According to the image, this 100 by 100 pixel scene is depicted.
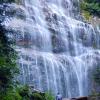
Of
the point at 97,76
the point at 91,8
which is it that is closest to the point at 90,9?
the point at 91,8

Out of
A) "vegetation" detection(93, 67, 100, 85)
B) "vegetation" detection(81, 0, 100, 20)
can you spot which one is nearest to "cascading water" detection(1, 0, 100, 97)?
"vegetation" detection(93, 67, 100, 85)

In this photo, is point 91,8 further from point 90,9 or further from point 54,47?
point 54,47

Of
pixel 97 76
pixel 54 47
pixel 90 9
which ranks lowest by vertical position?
pixel 97 76

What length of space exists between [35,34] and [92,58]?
4.88 metres

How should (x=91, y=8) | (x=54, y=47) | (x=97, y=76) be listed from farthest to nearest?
(x=91, y=8) < (x=54, y=47) < (x=97, y=76)

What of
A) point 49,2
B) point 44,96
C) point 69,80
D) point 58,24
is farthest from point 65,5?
point 44,96

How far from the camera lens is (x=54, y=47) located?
2933 centimetres

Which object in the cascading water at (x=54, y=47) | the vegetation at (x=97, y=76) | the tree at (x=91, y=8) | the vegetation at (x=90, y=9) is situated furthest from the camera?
the tree at (x=91, y=8)

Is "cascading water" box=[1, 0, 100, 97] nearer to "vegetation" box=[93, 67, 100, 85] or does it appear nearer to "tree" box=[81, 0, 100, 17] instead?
"vegetation" box=[93, 67, 100, 85]

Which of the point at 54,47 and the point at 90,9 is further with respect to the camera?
the point at 90,9

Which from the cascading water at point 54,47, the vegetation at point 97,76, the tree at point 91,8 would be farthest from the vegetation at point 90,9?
the vegetation at point 97,76

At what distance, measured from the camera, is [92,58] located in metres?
30.1

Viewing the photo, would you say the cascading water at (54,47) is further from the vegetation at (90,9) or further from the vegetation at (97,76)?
the vegetation at (90,9)

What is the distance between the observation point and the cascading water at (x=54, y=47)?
87.5 feet
